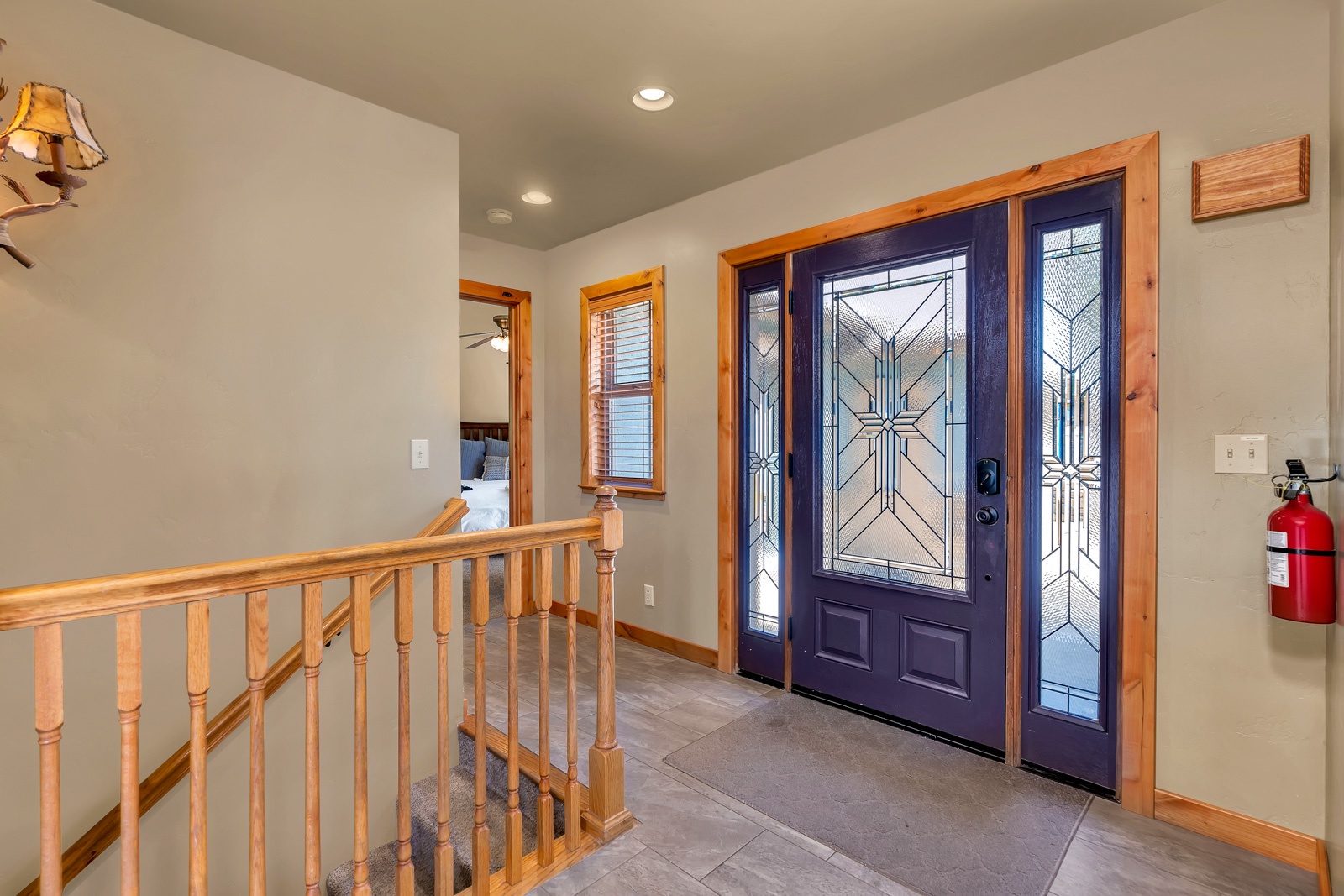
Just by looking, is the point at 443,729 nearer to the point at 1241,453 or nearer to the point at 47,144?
the point at 47,144

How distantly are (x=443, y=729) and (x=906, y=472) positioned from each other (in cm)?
193

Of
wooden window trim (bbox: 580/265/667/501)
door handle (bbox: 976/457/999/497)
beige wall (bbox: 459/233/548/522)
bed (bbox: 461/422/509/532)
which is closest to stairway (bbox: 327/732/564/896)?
wooden window trim (bbox: 580/265/667/501)

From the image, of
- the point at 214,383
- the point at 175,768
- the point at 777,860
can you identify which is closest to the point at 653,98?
the point at 214,383

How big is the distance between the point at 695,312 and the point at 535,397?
148cm

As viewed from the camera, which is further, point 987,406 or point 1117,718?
point 987,406

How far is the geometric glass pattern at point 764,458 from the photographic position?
3.07 meters

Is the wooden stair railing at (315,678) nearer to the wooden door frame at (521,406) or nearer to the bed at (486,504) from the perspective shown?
the wooden door frame at (521,406)

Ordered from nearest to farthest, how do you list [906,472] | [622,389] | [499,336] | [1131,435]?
[1131,435] → [906,472] → [622,389] → [499,336]

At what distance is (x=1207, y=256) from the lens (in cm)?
192

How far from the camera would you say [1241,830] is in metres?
1.86

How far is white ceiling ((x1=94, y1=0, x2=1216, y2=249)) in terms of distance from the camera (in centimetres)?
194

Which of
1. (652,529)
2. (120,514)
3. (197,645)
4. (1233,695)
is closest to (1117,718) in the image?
(1233,695)

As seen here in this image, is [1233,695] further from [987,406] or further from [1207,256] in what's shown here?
[1207,256]

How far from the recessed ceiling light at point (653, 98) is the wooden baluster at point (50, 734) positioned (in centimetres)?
229
